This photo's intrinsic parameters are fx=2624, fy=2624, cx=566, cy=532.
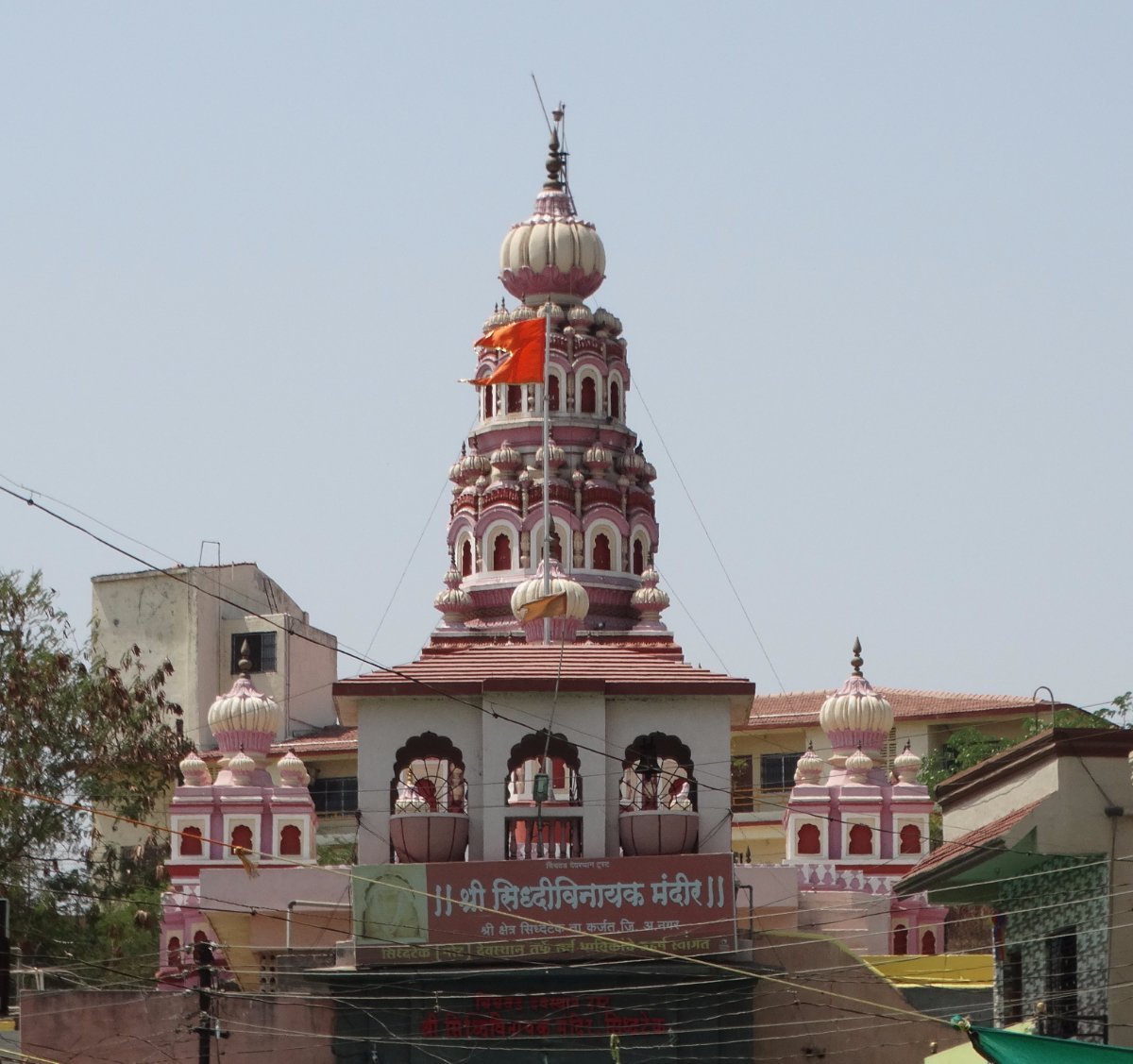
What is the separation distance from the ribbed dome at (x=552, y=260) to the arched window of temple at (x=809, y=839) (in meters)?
17.8

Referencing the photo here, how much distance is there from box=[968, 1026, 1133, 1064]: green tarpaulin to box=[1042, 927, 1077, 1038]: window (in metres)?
3.56

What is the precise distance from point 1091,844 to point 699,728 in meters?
13.5

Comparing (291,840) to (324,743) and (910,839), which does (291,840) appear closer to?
(910,839)

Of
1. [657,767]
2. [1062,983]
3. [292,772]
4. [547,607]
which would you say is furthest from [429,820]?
[1062,983]

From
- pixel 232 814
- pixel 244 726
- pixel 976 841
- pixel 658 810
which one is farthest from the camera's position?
pixel 244 726

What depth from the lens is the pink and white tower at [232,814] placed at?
156 ft

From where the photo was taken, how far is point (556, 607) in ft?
148

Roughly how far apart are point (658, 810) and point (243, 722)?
13.2 metres

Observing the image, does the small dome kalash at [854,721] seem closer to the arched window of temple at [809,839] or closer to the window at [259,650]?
the arched window of temple at [809,839]

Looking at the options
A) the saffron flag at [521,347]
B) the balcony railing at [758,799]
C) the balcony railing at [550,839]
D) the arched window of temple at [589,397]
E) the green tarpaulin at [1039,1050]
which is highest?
the arched window of temple at [589,397]

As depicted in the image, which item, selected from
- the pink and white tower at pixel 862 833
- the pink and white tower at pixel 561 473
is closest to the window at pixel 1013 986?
the pink and white tower at pixel 862 833

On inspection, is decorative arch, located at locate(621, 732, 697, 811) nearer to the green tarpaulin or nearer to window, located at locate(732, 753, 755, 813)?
the green tarpaulin

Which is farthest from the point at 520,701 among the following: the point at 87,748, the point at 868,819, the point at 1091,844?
the point at 87,748

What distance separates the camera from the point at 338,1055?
36.8m
